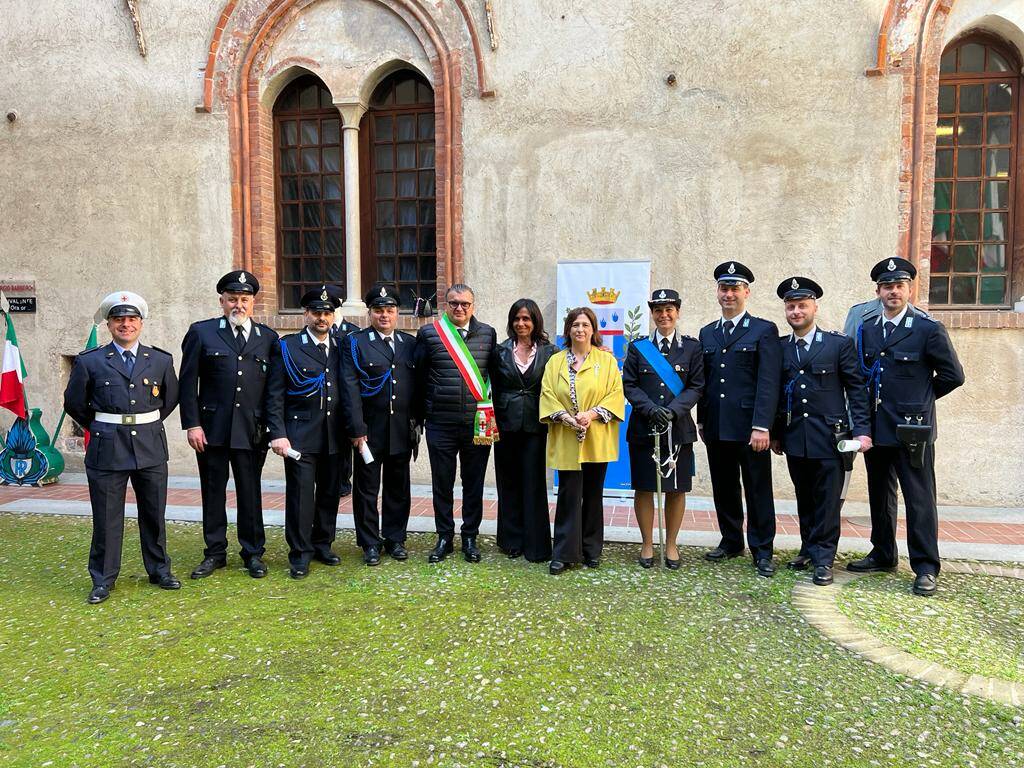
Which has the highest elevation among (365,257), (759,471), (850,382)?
(365,257)

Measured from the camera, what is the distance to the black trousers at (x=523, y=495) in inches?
194

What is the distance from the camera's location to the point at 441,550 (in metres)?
5.02

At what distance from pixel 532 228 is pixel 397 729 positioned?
5562 mm

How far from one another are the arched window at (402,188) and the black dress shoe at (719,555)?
14.7 feet

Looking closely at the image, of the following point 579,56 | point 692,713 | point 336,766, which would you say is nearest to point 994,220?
point 579,56

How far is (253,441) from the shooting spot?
15.4ft

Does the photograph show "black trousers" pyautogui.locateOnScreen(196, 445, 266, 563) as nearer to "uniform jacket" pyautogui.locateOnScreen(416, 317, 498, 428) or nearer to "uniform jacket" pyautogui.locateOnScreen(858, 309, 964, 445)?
"uniform jacket" pyautogui.locateOnScreen(416, 317, 498, 428)

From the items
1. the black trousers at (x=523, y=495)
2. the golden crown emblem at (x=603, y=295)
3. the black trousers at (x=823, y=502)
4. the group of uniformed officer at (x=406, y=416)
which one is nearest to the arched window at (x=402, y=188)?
the golden crown emblem at (x=603, y=295)

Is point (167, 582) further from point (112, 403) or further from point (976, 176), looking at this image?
point (976, 176)

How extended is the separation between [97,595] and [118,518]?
18.4 inches

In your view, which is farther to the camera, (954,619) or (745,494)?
(745,494)

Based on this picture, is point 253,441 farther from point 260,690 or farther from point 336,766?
point 336,766

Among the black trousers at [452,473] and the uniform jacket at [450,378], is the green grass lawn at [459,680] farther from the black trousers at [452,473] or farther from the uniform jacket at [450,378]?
the uniform jacket at [450,378]

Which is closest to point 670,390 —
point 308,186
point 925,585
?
point 925,585
